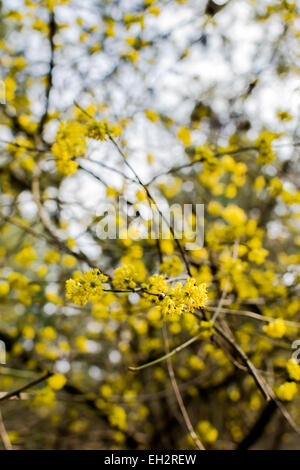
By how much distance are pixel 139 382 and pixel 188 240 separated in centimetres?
290

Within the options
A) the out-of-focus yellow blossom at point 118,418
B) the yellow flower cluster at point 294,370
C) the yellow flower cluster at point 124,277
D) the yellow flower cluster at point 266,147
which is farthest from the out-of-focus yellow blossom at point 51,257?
the yellow flower cluster at point 294,370

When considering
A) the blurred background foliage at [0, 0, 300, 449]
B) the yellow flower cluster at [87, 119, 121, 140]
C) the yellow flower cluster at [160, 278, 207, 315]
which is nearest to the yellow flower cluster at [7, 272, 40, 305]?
the blurred background foliage at [0, 0, 300, 449]

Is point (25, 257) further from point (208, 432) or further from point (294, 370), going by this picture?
point (208, 432)

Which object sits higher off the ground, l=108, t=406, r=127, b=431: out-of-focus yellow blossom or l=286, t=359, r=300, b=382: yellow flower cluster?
l=286, t=359, r=300, b=382: yellow flower cluster

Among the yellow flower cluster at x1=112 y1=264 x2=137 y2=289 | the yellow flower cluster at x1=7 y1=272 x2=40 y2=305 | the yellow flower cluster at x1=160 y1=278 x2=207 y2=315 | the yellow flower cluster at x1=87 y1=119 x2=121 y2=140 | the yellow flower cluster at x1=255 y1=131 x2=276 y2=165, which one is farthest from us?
the yellow flower cluster at x1=7 y1=272 x2=40 y2=305

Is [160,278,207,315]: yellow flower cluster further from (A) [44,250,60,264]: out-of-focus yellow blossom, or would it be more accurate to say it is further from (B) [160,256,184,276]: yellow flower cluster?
(A) [44,250,60,264]: out-of-focus yellow blossom

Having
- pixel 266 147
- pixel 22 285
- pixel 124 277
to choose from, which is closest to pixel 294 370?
pixel 124 277

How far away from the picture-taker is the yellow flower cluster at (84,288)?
1.42 m

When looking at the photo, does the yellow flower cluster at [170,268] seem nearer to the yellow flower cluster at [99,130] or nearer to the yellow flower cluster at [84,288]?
the yellow flower cluster at [84,288]

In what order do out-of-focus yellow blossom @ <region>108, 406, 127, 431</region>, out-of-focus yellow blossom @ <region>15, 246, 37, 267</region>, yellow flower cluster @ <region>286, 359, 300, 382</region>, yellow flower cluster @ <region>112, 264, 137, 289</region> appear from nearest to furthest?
yellow flower cluster @ <region>112, 264, 137, 289</region> < yellow flower cluster @ <region>286, 359, 300, 382</region> < out-of-focus yellow blossom @ <region>15, 246, 37, 267</region> < out-of-focus yellow blossom @ <region>108, 406, 127, 431</region>

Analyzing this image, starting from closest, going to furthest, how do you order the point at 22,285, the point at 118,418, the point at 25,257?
the point at 22,285 < the point at 25,257 < the point at 118,418

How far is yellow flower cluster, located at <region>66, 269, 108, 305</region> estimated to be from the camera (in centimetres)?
142

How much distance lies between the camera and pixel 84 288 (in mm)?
1424
